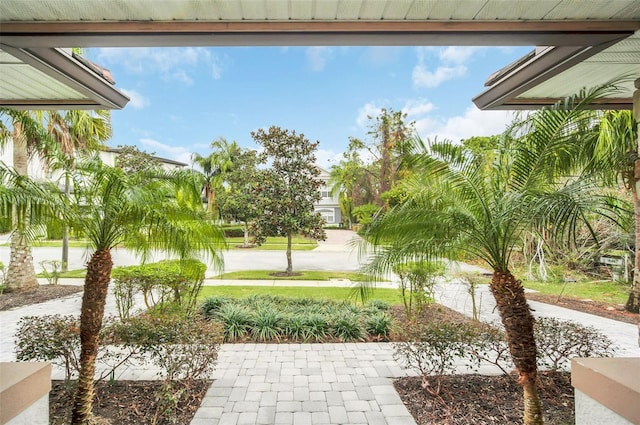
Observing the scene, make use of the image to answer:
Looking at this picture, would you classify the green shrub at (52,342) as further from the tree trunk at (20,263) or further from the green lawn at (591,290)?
the green lawn at (591,290)

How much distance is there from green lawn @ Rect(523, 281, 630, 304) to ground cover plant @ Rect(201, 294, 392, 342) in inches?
258

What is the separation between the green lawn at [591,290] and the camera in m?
8.77

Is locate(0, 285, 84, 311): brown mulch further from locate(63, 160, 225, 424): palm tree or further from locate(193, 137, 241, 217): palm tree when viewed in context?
locate(193, 137, 241, 217): palm tree

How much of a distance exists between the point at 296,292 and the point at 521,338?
6399mm

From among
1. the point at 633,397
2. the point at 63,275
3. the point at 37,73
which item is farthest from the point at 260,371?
the point at 63,275

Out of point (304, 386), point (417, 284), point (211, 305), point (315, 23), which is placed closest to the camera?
point (315, 23)

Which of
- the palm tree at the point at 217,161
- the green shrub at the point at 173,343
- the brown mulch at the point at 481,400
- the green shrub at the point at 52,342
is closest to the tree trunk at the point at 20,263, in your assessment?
the green shrub at the point at 52,342

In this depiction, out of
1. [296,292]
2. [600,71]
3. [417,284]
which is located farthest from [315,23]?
[296,292]

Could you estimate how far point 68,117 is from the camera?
29.5 ft

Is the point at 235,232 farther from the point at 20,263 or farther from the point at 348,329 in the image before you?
the point at 348,329

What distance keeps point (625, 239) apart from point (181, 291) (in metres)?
10.2

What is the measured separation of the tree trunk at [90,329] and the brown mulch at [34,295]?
244 inches

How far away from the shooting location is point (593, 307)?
313 inches

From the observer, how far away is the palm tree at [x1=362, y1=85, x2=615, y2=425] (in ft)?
9.55
